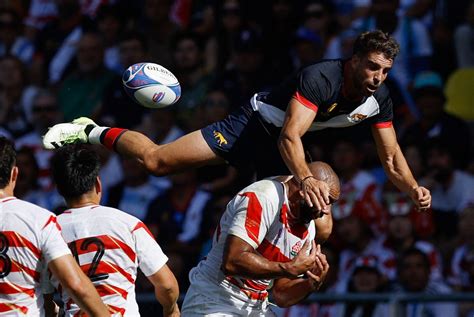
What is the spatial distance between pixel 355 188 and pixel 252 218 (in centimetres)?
462

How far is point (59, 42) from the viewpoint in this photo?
14.8 m

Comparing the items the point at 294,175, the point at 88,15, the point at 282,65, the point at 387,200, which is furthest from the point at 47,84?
the point at 294,175

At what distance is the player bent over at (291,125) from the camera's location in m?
7.89

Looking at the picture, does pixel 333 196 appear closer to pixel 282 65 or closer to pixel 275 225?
pixel 275 225

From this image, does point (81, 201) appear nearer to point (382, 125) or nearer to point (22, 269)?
point (22, 269)

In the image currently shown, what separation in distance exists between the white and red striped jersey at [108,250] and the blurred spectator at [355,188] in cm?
493

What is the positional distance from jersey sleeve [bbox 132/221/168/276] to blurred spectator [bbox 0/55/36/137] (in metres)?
7.99

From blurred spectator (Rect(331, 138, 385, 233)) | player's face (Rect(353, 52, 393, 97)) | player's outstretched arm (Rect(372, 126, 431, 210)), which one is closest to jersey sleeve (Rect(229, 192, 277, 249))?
player's face (Rect(353, 52, 393, 97))

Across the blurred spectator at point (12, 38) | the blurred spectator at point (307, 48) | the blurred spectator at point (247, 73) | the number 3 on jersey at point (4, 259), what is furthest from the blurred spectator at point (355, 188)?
the number 3 on jersey at point (4, 259)

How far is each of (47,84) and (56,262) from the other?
8.71 meters

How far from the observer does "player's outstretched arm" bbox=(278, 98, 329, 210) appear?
691 centimetres

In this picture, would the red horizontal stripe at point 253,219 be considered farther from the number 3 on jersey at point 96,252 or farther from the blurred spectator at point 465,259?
the blurred spectator at point 465,259

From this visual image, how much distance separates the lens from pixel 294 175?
7359mm

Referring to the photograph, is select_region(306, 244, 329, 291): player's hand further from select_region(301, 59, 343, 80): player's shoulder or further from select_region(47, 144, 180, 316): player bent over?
select_region(301, 59, 343, 80): player's shoulder
